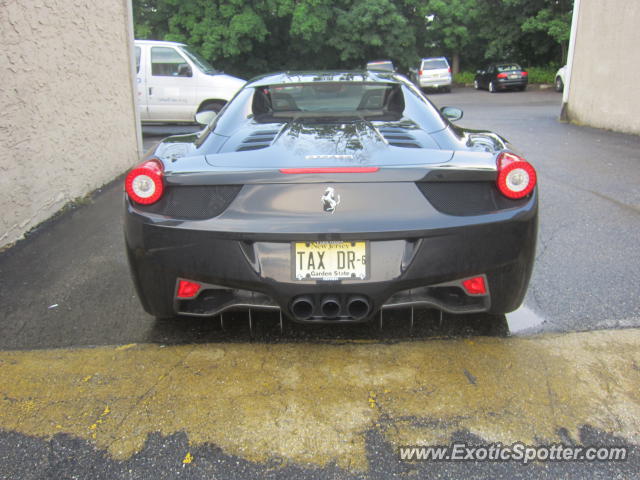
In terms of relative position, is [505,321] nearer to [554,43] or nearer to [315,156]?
[315,156]

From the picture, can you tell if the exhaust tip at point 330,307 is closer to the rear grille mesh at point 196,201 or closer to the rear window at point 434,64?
the rear grille mesh at point 196,201

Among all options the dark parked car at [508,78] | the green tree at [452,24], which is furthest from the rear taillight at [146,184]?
the green tree at [452,24]

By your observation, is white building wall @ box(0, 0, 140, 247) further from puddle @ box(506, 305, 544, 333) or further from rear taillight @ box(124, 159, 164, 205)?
puddle @ box(506, 305, 544, 333)

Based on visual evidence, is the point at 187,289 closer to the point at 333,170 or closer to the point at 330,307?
the point at 330,307

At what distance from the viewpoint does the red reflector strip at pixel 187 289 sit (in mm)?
2627

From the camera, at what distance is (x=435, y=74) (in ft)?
96.1

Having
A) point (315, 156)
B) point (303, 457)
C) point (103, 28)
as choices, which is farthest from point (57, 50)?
point (303, 457)

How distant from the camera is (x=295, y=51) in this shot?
118 ft

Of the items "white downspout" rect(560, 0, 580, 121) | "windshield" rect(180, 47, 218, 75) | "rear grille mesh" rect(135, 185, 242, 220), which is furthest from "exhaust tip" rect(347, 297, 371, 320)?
"white downspout" rect(560, 0, 580, 121)

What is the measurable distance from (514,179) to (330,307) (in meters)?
1.01

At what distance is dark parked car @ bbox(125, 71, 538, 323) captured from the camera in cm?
244

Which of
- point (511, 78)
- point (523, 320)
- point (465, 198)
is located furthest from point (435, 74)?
point (465, 198)

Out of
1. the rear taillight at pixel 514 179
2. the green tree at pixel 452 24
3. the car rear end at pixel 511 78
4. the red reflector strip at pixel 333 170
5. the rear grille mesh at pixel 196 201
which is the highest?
the green tree at pixel 452 24

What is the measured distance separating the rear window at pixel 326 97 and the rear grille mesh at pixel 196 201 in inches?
50.4
